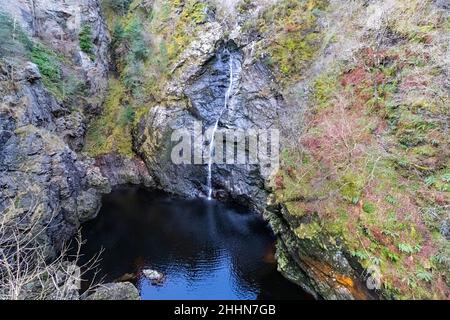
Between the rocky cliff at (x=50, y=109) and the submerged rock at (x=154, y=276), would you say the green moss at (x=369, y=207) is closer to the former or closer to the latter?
the submerged rock at (x=154, y=276)

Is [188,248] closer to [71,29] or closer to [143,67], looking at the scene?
[143,67]

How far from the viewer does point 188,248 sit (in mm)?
18156

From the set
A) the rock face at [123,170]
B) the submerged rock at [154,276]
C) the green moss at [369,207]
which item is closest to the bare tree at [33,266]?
the submerged rock at [154,276]

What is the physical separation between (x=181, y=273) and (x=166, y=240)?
3293 millimetres

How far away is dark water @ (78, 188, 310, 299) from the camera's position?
49.8 feet

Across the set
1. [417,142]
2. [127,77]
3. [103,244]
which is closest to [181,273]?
[103,244]

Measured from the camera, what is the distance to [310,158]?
15922mm

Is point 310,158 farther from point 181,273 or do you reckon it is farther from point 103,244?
point 103,244
